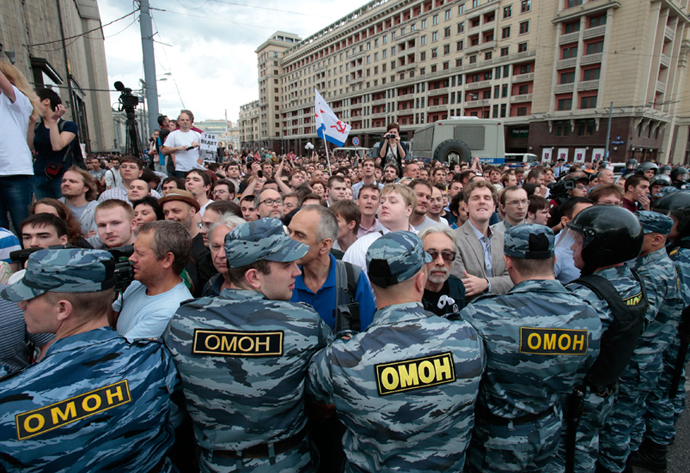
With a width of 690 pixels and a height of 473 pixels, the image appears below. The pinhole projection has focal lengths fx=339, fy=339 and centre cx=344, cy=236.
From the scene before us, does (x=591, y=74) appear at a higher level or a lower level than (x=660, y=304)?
higher

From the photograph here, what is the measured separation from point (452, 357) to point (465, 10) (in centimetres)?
5888

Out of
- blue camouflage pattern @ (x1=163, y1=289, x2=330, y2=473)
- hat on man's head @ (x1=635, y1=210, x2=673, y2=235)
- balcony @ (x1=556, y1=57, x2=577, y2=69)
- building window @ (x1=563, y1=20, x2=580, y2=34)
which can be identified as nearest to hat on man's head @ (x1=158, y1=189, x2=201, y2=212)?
blue camouflage pattern @ (x1=163, y1=289, x2=330, y2=473)

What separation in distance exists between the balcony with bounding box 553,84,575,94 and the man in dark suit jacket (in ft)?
142

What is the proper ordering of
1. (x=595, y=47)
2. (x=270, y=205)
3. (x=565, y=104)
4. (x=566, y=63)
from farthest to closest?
(x=565, y=104) < (x=566, y=63) < (x=595, y=47) < (x=270, y=205)

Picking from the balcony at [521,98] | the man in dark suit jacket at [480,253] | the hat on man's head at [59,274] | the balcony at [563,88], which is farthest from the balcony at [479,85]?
the hat on man's head at [59,274]

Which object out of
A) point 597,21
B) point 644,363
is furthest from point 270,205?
point 597,21

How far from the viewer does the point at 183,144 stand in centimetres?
704

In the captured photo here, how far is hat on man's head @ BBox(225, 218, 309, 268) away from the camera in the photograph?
69.8 inches

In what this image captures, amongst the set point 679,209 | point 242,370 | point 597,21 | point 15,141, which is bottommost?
point 242,370

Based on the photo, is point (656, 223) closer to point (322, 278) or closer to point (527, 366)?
point (527, 366)

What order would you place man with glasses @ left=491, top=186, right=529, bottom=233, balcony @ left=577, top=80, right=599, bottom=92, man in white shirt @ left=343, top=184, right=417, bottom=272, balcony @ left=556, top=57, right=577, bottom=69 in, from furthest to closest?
balcony @ left=556, top=57, right=577, bottom=69 → balcony @ left=577, top=80, right=599, bottom=92 → man with glasses @ left=491, top=186, right=529, bottom=233 → man in white shirt @ left=343, top=184, right=417, bottom=272

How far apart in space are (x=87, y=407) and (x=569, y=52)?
4884 cm

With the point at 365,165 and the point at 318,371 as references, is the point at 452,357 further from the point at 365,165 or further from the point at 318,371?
the point at 365,165

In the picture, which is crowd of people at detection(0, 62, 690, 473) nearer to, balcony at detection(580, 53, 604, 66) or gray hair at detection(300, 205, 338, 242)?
gray hair at detection(300, 205, 338, 242)
